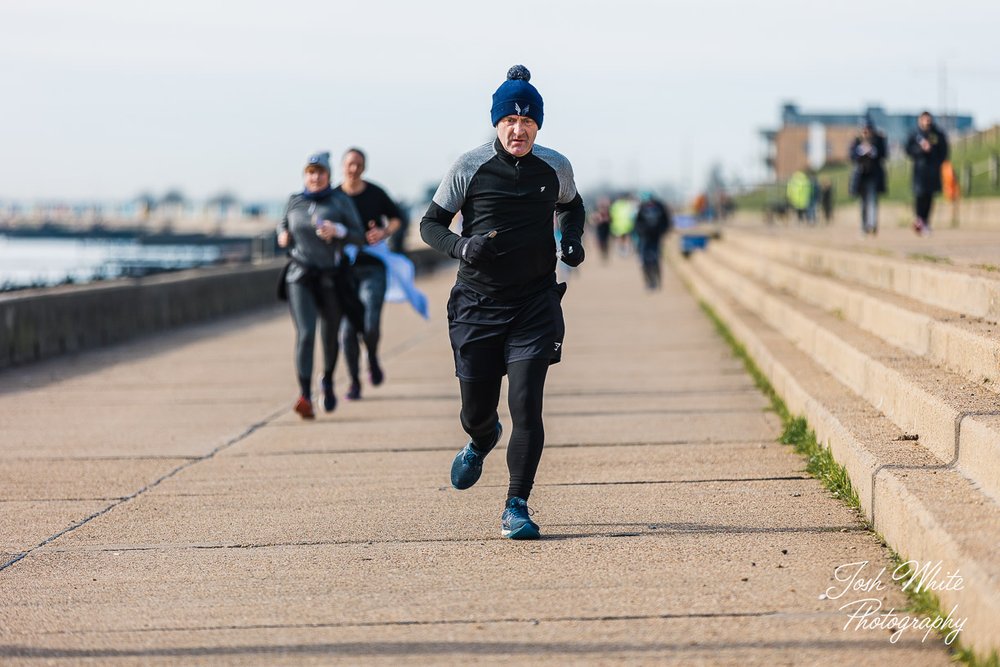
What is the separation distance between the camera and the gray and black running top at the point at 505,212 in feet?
20.4

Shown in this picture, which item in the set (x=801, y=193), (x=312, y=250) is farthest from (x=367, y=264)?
(x=801, y=193)

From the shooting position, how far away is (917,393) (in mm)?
6531

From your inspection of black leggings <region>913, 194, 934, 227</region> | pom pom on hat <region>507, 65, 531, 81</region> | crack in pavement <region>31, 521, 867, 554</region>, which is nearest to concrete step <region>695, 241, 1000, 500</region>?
crack in pavement <region>31, 521, 867, 554</region>

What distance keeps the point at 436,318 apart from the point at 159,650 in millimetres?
17671

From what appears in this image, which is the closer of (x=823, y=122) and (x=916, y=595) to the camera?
(x=916, y=595)

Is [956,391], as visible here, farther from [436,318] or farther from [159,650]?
[436,318]

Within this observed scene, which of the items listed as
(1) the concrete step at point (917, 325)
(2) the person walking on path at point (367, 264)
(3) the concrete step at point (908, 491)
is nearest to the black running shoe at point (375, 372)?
(2) the person walking on path at point (367, 264)

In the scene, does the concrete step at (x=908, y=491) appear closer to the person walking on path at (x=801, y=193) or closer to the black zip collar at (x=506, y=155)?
the black zip collar at (x=506, y=155)

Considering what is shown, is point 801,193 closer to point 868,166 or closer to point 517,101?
point 868,166

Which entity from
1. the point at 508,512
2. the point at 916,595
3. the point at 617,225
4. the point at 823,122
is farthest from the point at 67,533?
the point at 823,122

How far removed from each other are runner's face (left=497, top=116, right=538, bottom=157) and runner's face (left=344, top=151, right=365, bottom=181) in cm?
575

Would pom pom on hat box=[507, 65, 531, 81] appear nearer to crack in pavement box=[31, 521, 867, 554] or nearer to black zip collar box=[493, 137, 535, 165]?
black zip collar box=[493, 137, 535, 165]

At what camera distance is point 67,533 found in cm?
669

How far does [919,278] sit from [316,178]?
4.18 m
